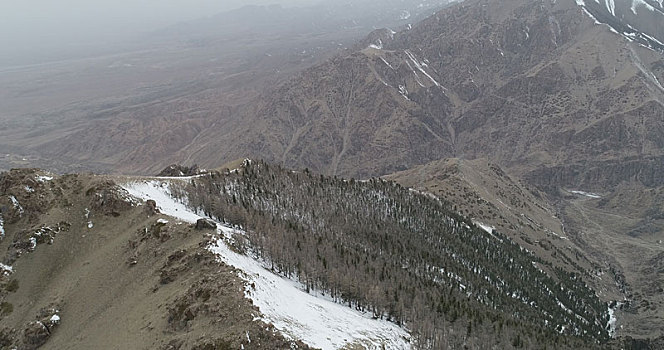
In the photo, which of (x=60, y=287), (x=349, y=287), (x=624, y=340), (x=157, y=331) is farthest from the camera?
(x=624, y=340)

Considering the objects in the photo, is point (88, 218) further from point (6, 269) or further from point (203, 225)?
point (203, 225)

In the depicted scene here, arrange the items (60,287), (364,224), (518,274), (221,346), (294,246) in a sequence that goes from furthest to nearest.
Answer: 1. (518,274)
2. (364,224)
3. (294,246)
4. (60,287)
5. (221,346)

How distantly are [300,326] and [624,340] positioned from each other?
5910 inches

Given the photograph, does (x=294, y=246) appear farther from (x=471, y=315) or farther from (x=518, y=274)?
(x=518, y=274)

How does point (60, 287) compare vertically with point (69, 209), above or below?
below

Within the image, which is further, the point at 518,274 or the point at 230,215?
the point at 518,274

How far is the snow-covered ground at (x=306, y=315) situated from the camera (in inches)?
2662

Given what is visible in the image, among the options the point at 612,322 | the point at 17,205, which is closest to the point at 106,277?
the point at 17,205

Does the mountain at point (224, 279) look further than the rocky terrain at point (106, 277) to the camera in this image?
Yes

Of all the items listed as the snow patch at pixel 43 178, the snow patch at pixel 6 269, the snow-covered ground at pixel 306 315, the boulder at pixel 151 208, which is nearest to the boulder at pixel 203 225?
the snow-covered ground at pixel 306 315

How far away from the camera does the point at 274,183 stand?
177750 millimetres

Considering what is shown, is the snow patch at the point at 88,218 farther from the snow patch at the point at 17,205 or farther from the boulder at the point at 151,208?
the snow patch at the point at 17,205

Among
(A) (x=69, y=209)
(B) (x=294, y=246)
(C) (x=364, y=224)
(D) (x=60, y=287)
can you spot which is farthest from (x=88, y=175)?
(C) (x=364, y=224)

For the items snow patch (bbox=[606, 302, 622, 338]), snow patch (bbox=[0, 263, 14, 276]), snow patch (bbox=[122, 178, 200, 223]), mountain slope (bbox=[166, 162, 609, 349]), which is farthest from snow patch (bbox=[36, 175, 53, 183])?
snow patch (bbox=[606, 302, 622, 338])
